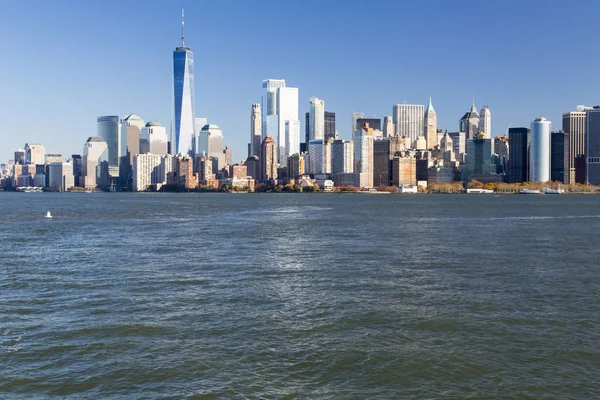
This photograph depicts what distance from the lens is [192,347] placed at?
20.0m

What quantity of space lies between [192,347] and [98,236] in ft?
135

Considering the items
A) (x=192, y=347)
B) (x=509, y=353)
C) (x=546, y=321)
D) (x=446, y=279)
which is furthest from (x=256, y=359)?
(x=446, y=279)

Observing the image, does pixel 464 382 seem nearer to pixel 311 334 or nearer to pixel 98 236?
pixel 311 334

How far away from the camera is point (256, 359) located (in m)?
19.0

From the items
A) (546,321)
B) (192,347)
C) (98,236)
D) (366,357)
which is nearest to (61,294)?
(192,347)

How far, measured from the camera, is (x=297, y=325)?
2292 cm

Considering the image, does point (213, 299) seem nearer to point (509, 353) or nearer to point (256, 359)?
point (256, 359)

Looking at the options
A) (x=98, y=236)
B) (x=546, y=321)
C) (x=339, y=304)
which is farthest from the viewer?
(x=98, y=236)

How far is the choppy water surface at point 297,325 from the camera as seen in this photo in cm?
1720

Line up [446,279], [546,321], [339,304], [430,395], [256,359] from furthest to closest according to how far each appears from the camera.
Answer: [446,279] < [339,304] < [546,321] < [256,359] < [430,395]

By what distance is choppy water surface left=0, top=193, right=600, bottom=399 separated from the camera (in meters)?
17.2

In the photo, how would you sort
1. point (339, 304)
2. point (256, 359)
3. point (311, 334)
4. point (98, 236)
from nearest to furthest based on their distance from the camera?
1. point (256, 359)
2. point (311, 334)
3. point (339, 304)
4. point (98, 236)

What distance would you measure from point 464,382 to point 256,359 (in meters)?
6.08

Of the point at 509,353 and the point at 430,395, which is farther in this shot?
the point at 509,353
